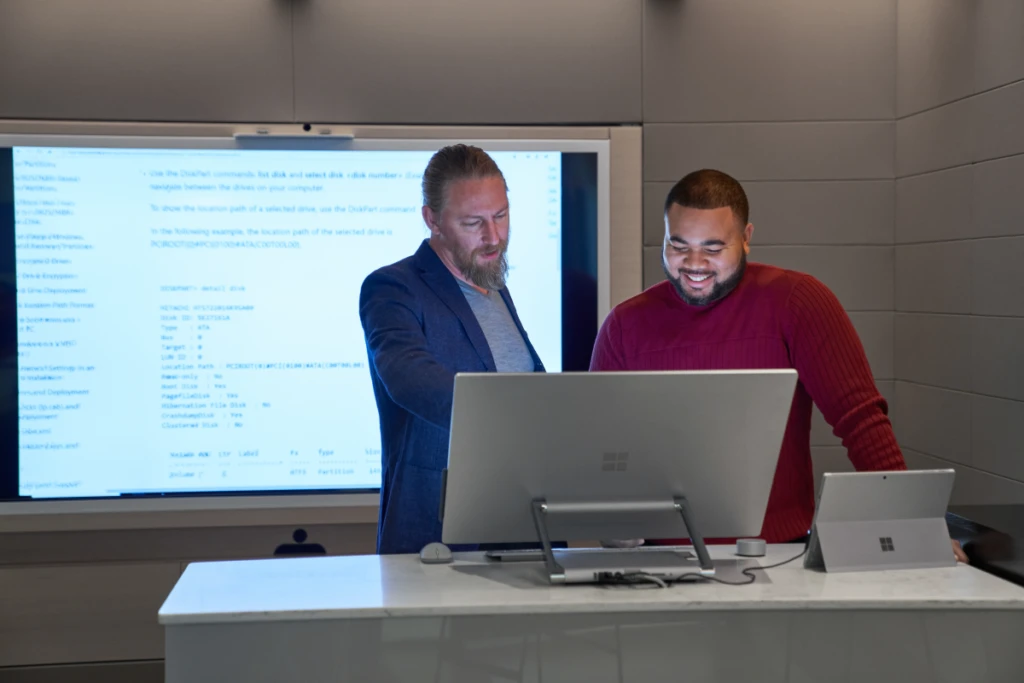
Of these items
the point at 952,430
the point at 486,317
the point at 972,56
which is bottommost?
the point at 952,430

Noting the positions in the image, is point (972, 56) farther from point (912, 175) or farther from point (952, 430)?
point (952, 430)

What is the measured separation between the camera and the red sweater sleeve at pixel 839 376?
6.68 feet

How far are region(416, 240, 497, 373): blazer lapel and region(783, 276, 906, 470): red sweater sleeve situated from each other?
26.8 inches

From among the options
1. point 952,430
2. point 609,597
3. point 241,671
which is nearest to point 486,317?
point 609,597

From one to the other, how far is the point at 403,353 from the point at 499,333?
0.36 m

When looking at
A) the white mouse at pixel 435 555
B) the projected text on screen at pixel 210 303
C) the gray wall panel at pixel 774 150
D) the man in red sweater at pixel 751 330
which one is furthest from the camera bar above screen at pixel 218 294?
the white mouse at pixel 435 555

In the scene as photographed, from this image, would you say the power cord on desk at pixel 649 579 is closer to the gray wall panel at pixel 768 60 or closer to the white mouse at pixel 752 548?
the white mouse at pixel 752 548

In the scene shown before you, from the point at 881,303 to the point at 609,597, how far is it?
91.3 inches

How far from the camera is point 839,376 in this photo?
213cm

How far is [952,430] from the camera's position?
314 centimetres

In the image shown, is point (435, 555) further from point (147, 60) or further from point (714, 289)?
point (147, 60)

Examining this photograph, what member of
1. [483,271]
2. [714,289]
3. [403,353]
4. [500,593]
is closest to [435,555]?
[500,593]

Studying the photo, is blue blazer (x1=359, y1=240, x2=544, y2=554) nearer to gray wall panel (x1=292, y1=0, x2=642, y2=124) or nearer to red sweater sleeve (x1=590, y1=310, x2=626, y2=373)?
red sweater sleeve (x1=590, y1=310, x2=626, y2=373)

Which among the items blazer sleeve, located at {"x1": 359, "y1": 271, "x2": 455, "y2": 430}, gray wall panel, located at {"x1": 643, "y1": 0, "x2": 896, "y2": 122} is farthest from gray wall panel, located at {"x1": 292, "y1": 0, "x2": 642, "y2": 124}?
blazer sleeve, located at {"x1": 359, "y1": 271, "x2": 455, "y2": 430}
